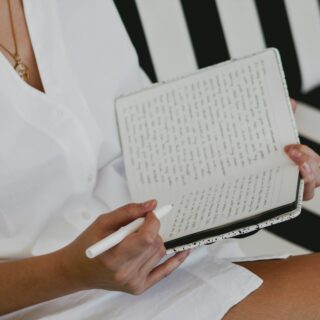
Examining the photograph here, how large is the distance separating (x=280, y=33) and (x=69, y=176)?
68 centimetres

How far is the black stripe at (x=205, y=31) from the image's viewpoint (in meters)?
1.21

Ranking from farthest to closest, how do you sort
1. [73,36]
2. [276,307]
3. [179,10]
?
1. [179,10]
2. [73,36]
3. [276,307]

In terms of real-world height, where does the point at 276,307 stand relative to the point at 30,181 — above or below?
below

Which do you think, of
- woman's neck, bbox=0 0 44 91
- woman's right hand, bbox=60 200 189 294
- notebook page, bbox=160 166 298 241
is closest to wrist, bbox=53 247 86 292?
woman's right hand, bbox=60 200 189 294

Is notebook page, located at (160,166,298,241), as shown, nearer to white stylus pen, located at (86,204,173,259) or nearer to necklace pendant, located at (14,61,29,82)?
white stylus pen, located at (86,204,173,259)

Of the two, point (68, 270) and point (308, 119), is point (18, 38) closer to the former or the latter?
point (68, 270)

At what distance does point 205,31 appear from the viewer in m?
1.22

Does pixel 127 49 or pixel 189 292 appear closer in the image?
pixel 189 292

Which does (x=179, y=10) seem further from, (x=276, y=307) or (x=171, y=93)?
(x=276, y=307)

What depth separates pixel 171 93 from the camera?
30.1 inches

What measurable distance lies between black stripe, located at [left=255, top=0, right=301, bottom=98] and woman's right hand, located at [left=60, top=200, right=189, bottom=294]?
75 cm

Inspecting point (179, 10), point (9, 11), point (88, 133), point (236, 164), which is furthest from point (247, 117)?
point (179, 10)

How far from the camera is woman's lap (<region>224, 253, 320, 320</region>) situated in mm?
709

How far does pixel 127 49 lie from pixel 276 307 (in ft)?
1.47
